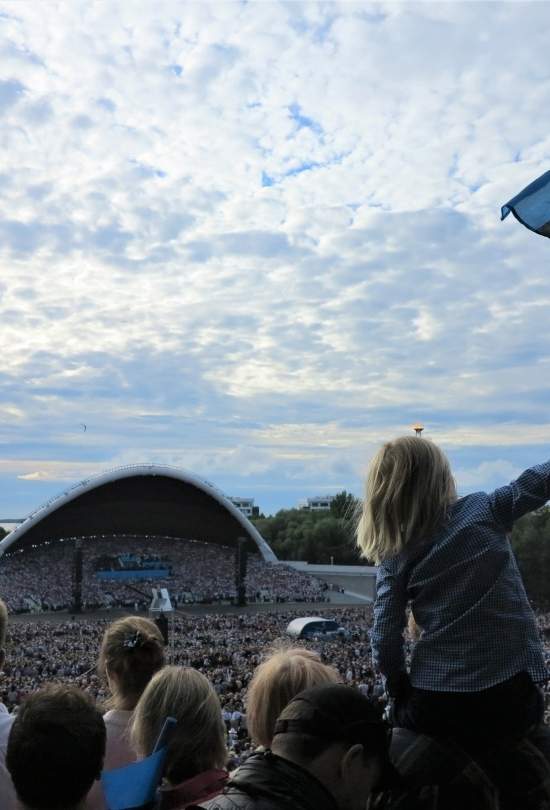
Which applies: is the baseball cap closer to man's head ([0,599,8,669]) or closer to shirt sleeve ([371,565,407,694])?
shirt sleeve ([371,565,407,694])

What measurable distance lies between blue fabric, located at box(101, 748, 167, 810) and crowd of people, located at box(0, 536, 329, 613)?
4279 cm

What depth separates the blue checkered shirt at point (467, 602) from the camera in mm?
2221

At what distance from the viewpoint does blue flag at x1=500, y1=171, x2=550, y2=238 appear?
10.9ft

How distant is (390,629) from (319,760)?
724 mm

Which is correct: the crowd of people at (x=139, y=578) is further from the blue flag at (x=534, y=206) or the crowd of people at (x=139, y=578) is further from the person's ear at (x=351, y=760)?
the person's ear at (x=351, y=760)

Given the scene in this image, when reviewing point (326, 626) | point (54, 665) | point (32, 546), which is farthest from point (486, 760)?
point (32, 546)

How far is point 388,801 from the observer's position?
1.95 m

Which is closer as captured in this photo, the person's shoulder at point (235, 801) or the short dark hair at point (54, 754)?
the person's shoulder at point (235, 801)

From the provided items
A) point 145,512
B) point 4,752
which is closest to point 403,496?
point 4,752

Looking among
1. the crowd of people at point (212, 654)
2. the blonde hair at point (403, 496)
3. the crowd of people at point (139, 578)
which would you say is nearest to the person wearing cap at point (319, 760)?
the blonde hair at point (403, 496)

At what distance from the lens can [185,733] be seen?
8.19 feet

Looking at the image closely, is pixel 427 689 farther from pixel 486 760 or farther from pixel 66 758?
pixel 66 758

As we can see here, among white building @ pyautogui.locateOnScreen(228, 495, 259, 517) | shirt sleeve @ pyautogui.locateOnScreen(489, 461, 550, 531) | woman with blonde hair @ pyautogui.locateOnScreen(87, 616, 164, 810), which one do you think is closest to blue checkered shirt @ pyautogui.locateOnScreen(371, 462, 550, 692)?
shirt sleeve @ pyautogui.locateOnScreen(489, 461, 550, 531)

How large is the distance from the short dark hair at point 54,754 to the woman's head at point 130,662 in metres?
1.35
